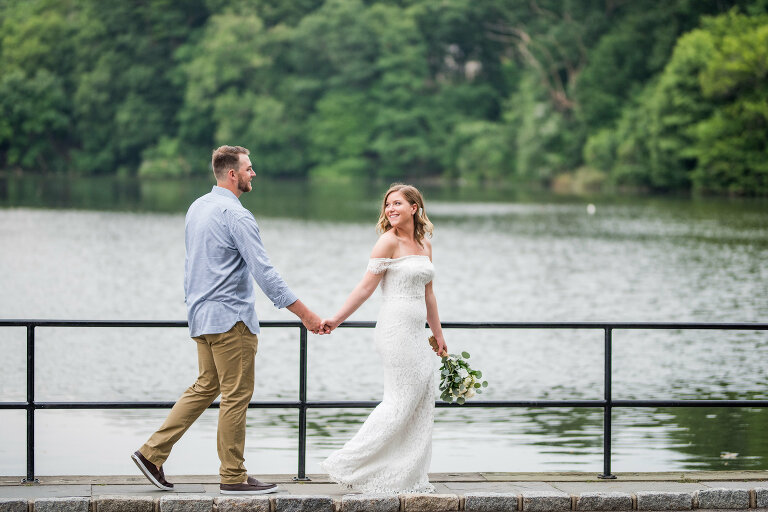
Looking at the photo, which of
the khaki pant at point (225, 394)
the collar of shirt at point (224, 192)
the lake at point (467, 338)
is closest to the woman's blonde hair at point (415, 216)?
the collar of shirt at point (224, 192)

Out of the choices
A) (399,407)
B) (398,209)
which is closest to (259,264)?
(398,209)

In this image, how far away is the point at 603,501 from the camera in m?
6.15

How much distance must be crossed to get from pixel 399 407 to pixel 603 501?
3.54 ft

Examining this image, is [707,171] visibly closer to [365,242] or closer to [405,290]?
[365,242]

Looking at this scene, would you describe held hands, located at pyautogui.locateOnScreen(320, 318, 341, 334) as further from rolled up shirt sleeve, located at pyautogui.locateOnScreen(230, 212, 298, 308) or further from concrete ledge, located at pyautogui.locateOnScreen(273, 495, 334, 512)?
concrete ledge, located at pyautogui.locateOnScreen(273, 495, 334, 512)

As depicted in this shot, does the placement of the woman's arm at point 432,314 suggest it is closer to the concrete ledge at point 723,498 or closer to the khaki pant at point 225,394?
the khaki pant at point 225,394

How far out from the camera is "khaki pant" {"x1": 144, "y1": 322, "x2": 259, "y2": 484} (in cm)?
618

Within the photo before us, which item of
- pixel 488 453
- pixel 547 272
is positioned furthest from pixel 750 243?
pixel 488 453

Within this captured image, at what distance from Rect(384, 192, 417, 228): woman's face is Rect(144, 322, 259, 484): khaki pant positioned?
91 centimetres

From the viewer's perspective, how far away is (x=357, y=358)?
61.5 feet

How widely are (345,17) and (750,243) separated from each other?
63.6 meters

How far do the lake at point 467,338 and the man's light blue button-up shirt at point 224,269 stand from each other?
5227mm

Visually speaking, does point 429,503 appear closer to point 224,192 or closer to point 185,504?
point 185,504

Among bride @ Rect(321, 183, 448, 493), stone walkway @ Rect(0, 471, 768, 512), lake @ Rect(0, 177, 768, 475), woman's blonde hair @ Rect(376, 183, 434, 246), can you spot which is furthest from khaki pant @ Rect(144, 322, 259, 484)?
lake @ Rect(0, 177, 768, 475)
